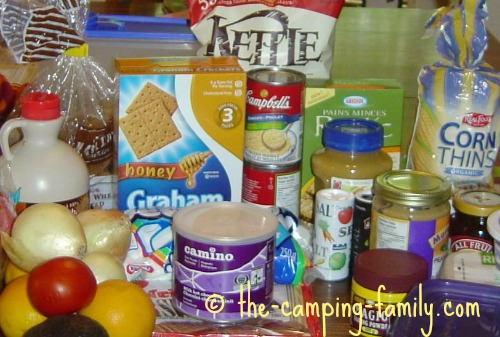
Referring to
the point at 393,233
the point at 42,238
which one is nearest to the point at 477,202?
the point at 393,233

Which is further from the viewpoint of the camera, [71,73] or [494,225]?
[71,73]

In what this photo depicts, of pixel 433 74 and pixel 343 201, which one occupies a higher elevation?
pixel 433 74

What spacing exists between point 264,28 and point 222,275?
0.43 metres

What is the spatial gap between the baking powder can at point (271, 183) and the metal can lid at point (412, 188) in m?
0.14

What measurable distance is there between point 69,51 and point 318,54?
36cm

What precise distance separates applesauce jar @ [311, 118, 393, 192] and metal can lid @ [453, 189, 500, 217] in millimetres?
102

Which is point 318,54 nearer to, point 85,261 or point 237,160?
point 237,160

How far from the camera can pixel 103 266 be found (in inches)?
35.1

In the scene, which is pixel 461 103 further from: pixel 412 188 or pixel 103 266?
pixel 103 266

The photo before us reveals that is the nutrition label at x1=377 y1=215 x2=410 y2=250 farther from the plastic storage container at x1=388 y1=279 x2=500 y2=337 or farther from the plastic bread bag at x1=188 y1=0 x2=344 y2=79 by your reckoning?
the plastic bread bag at x1=188 y1=0 x2=344 y2=79

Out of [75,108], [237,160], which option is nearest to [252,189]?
[237,160]

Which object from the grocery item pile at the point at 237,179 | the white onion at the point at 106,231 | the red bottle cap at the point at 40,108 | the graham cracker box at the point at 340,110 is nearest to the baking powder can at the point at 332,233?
the grocery item pile at the point at 237,179

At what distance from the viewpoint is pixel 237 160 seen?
109 centimetres

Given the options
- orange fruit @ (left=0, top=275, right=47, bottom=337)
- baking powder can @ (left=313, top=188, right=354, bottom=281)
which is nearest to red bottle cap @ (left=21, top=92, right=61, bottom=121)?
orange fruit @ (left=0, top=275, right=47, bottom=337)
